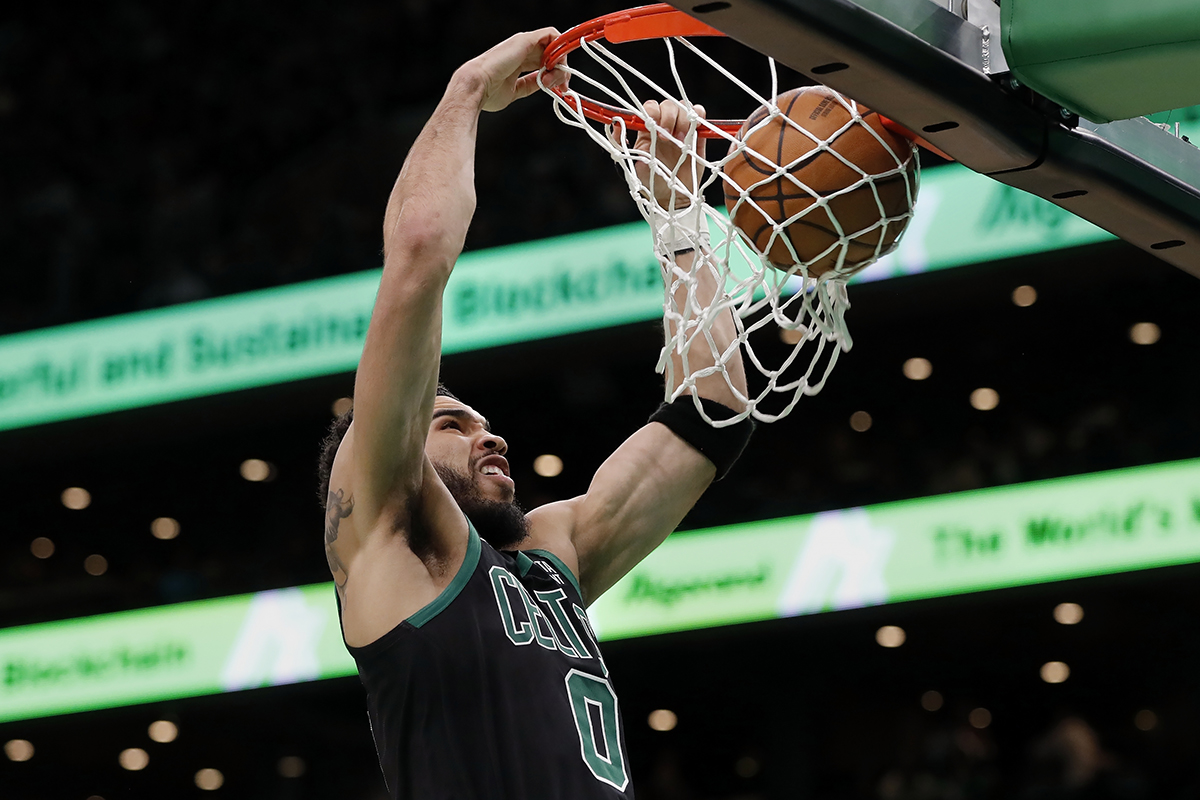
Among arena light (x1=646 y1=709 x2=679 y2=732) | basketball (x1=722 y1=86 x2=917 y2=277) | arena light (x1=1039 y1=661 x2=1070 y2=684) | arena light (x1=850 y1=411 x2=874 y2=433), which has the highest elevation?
basketball (x1=722 y1=86 x2=917 y2=277)

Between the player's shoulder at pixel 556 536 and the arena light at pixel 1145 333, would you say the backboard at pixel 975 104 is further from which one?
the arena light at pixel 1145 333

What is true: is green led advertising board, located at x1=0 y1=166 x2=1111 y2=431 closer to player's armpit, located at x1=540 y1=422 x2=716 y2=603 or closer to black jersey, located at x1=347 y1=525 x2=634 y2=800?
player's armpit, located at x1=540 y1=422 x2=716 y2=603

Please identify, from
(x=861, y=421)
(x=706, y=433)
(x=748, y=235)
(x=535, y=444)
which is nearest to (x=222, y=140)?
(x=535, y=444)

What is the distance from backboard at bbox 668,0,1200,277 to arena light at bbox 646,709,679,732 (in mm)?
7556

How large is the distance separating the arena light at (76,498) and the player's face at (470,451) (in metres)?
7.88

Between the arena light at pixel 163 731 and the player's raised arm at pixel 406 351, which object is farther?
the arena light at pixel 163 731

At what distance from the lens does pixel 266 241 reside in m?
8.75

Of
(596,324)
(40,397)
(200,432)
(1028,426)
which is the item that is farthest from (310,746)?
(1028,426)

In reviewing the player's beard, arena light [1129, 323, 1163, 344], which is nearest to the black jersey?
the player's beard

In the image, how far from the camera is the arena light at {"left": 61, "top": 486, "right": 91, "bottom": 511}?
9938 millimetres

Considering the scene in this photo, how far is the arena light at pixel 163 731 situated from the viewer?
378 inches

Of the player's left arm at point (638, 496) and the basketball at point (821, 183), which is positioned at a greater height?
the basketball at point (821, 183)

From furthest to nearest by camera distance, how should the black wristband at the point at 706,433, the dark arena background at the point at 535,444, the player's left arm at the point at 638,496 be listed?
1. the dark arena background at the point at 535,444
2. the black wristband at the point at 706,433
3. the player's left arm at the point at 638,496

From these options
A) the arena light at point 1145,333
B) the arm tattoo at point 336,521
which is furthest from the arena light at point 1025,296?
the arm tattoo at point 336,521
